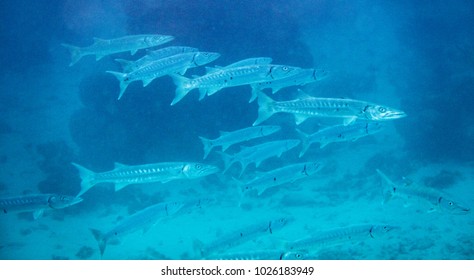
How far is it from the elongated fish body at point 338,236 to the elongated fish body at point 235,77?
3132 mm

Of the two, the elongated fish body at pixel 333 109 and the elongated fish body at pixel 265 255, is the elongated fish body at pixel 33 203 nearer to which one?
the elongated fish body at pixel 265 255

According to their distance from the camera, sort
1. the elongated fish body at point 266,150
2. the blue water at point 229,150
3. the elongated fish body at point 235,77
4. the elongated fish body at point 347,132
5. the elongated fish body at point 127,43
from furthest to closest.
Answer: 1. the blue water at point 229,150
2. the elongated fish body at point 266,150
3. the elongated fish body at point 127,43
4. the elongated fish body at point 347,132
5. the elongated fish body at point 235,77

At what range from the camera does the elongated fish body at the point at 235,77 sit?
6.57m

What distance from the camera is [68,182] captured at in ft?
46.9

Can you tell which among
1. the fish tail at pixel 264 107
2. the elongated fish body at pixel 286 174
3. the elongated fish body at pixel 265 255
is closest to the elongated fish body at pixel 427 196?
the elongated fish body at pixel 286 174

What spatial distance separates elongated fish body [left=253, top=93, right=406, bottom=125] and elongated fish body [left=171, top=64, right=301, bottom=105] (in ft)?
2.05

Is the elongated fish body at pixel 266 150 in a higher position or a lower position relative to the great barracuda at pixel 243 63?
lower

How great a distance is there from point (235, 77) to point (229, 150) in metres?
9.35

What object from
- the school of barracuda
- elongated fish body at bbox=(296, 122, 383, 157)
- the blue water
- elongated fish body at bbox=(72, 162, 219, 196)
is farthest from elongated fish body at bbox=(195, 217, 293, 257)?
elongated fish body at bbox=(296, 122, 383, 157)

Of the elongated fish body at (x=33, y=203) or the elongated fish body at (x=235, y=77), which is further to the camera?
the elongated fish body at (x=235, y=77)

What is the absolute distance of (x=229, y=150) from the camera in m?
15.8

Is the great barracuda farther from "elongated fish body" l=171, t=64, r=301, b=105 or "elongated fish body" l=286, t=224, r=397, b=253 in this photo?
"elongated fish body" l=286, t=224, r=397, b=253

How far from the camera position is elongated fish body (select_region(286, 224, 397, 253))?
5.79m

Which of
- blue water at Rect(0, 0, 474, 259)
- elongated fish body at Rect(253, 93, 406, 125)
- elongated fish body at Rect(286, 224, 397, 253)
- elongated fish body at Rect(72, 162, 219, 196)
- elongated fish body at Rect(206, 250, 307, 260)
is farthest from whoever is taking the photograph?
blue water at Rect(0, 0, 474, 259)
